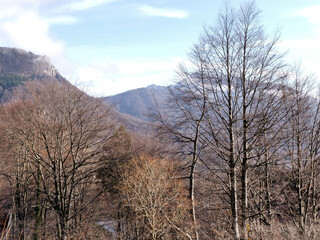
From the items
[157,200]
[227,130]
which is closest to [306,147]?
[227,130]

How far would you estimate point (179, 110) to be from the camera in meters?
10.6

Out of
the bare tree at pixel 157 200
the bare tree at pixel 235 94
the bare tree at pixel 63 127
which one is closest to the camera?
the bare tree at pixel 235 94

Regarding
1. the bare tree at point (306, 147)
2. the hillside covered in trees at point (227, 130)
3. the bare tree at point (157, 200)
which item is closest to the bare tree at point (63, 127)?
the hillside covered in trees at point (227, 130)

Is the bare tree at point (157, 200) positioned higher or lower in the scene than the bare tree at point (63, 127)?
lower

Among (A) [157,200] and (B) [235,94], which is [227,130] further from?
(A) [157,200]

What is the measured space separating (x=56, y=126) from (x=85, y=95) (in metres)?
2.15

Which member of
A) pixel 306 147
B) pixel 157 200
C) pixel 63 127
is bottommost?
pixel 157 200

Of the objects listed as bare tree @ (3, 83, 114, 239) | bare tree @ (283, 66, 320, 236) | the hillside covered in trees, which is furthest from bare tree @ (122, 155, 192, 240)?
bare tree @ (283, 66, 320, 236)

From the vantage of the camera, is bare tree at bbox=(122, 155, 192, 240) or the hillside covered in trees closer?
the hillside covered in trees

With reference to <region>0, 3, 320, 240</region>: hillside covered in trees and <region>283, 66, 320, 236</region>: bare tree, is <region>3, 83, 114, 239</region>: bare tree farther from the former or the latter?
<region>283, 66, 320, 236</region>: bare tree

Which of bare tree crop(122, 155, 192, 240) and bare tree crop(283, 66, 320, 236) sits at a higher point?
bare tree crop(283, 66, 320, 236)

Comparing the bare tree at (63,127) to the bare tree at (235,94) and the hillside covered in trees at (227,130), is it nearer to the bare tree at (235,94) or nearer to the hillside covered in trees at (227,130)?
the hillside covered in trees at (227,130)

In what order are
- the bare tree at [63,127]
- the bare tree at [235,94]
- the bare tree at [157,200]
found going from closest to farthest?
the bare tree at [235,94] < the bare tree at [63,127] < the bare tree at [157,200]

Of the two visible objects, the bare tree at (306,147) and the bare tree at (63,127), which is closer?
the bare tree at (306,147)
